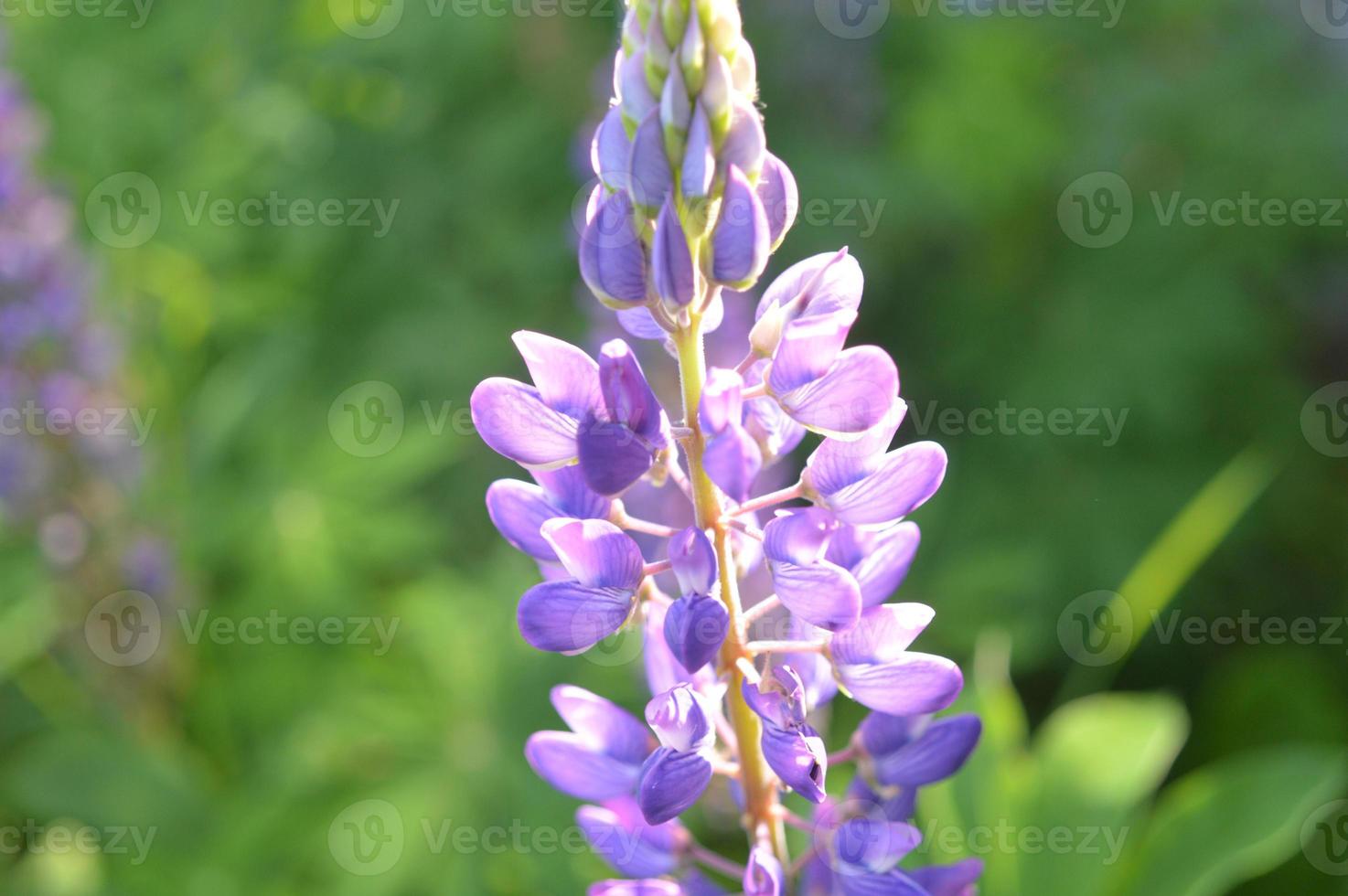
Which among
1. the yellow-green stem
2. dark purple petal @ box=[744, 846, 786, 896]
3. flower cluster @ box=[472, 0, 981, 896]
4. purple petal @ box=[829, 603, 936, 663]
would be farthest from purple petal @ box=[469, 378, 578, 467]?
dark purple petal @ box=[744, 846, 786, 896]

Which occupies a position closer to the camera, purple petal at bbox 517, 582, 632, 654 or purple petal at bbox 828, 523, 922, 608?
purple petal at bbox 517, 582, 632, 654

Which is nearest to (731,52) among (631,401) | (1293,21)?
(631,401)

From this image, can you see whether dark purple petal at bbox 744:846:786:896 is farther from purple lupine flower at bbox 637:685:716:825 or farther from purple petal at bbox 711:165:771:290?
purple petal at bbox 711:165:771:290

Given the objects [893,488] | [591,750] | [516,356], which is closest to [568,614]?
[591,750]

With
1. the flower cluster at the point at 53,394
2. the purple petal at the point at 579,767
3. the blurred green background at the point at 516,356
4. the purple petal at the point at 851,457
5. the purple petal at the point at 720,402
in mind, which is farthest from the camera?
the flower cluster at the point at 53,394

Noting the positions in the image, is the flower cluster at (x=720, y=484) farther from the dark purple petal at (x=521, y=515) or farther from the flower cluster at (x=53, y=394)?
the flower cluster at (x=53, y=394)

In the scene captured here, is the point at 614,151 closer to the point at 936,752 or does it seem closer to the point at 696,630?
the point at 696,630

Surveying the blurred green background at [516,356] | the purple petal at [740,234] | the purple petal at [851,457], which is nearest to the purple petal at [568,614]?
the purple petal at [851,457]
